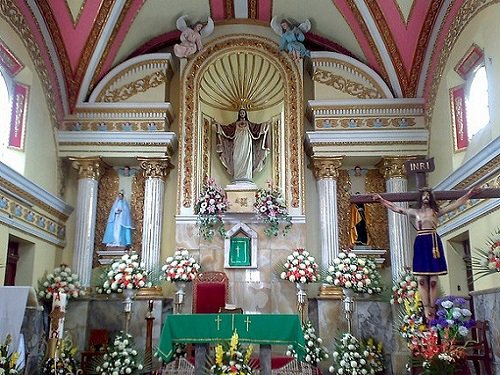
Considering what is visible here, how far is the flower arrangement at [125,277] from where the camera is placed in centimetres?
1047

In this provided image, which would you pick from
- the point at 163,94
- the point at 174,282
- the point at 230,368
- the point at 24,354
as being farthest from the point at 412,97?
the point at 24,354

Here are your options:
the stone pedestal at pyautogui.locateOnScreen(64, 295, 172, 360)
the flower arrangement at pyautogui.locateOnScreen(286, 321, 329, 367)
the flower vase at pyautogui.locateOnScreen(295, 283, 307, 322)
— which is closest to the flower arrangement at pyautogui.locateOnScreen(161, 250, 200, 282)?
the stone pedestal at pyautogui.locateOnScreen(64, 295, 172, 360)

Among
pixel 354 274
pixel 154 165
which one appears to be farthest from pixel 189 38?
pixel 354 274

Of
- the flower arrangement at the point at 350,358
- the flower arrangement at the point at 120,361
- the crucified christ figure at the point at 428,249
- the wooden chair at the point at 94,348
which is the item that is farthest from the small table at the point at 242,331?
the wooden chair at the point at 94,348

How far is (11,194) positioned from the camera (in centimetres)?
930

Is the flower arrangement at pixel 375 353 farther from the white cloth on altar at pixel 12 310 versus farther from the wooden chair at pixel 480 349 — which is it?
the white cloth on altar at pixel 12 310

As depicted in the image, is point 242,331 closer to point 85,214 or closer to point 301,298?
point 301,298

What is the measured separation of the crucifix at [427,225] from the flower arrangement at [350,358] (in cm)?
246

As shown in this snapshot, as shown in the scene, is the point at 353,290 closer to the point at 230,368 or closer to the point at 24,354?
the point at 230,368

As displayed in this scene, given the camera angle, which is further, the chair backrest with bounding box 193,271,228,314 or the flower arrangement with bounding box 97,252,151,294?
the chair backrest with bounding box 193,271,228,314

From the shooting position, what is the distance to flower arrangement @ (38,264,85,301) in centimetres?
1048

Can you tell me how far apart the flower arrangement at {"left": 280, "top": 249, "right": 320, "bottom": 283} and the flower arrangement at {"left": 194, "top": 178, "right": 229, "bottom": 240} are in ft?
4.75

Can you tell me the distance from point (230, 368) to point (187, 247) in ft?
14.8

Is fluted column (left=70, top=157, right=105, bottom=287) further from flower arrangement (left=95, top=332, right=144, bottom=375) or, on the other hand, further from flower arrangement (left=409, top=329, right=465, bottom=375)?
flower arrangement (left=409, top=329, right=465, bottom=375)
